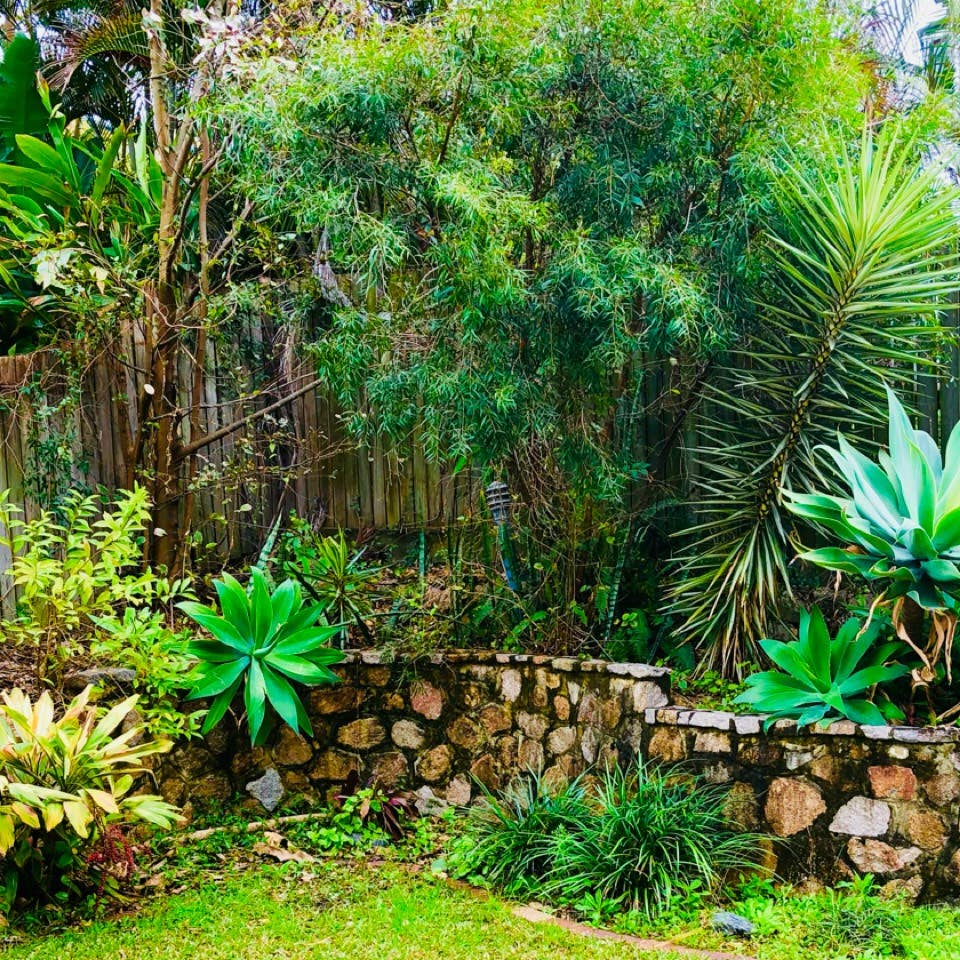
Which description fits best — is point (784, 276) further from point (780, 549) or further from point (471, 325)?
point (471, 325)

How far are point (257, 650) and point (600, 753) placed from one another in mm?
1844

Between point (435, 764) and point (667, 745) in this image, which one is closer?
point (667, 745)

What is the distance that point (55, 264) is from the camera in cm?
479

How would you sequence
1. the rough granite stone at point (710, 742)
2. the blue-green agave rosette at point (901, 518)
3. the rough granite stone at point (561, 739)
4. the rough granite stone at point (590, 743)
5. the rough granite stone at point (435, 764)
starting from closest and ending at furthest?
the blue-green agave rosette at point (901, 518), the rough granite stone at point (710, 742), the rough granite stone at point (590, 743), the rough granite stone at point (561, 739), the rough granite stone at point (435, 764)

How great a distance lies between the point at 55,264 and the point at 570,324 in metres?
2.57

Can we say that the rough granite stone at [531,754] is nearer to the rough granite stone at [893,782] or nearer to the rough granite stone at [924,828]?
the rough granite stone at [893,782]

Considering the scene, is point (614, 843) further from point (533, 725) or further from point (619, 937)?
point (533, 725)

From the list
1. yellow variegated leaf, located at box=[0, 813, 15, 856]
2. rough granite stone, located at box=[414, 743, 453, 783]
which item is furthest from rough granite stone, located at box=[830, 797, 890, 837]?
yellow variegated leaf, located at box=[0, 813, 15, 856]

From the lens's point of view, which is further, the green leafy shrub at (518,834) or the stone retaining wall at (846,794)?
the green leafy shrub at (518,834)

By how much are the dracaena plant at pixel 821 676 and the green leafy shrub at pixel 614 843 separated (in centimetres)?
53

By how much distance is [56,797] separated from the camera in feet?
12.6

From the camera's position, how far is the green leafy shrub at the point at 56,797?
3826mm

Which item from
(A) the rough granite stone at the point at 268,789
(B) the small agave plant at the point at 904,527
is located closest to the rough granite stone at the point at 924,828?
(B) the small agave plant at the point at 904,527

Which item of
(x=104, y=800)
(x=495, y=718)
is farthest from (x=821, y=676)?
(x=104, y=800)
